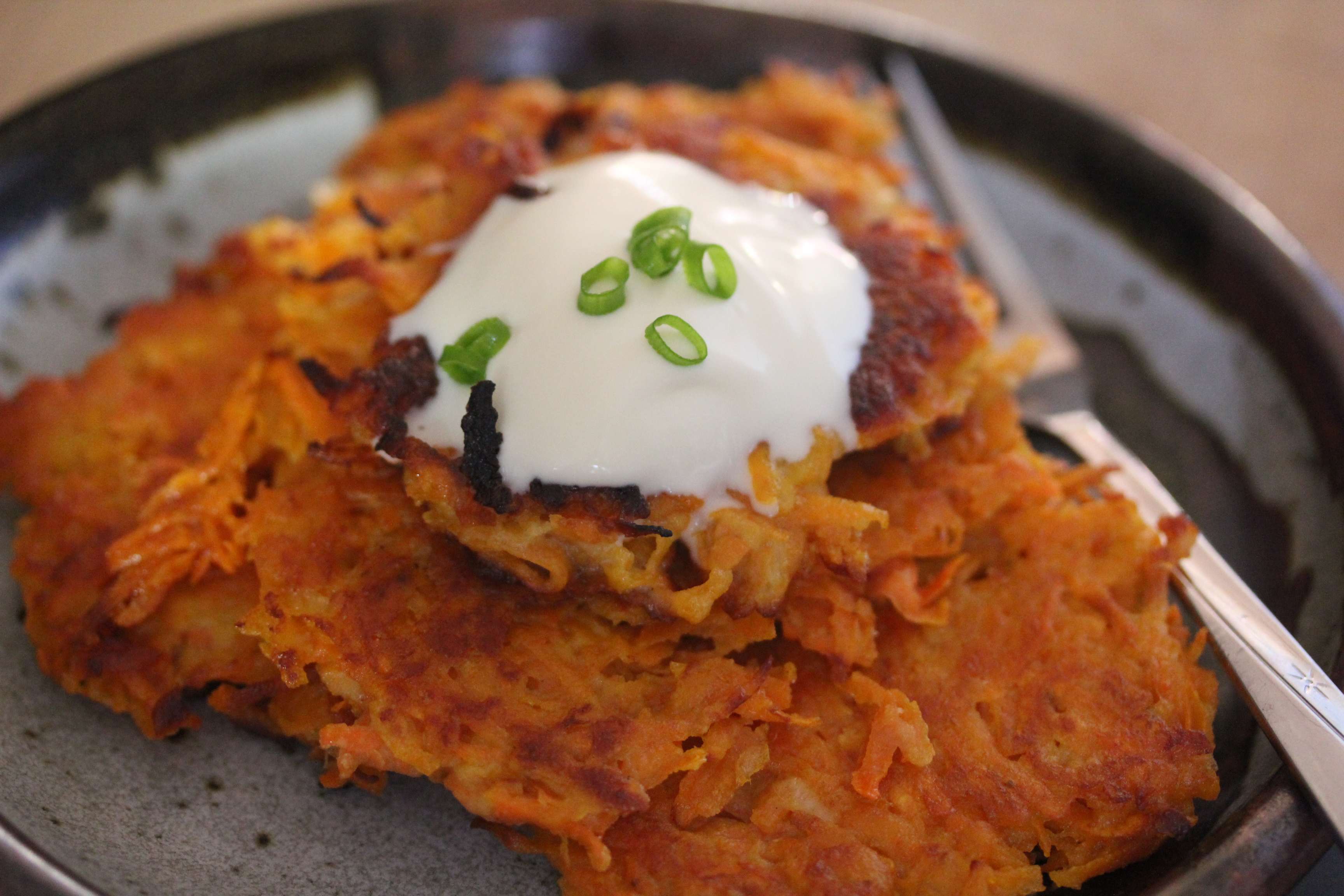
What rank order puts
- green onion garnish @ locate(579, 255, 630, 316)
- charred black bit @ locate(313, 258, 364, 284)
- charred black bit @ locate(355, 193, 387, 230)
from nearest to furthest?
green onion garnish @ locate(579, 255, 630, 316), charred black bit @ locate(313, 258, 364, 284), charred black bit @ locate(355, 193, 387, 230)

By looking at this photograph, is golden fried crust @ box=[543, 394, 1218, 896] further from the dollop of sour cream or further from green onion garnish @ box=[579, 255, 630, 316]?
green onion garnish @ box=[579, 255, 630, 316]

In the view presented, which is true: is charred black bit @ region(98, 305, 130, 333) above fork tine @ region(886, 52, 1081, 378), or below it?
below

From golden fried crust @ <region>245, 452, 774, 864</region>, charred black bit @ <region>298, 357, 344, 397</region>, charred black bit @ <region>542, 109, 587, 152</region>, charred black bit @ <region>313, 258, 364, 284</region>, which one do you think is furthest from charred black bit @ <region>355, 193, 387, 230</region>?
golden fried crust @ <region>245, 452, 774, 864</region>

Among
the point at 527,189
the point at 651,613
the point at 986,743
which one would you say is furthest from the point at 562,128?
the point at 986,743

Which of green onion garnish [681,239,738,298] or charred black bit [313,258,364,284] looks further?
charred black bit [313,258,364,284]

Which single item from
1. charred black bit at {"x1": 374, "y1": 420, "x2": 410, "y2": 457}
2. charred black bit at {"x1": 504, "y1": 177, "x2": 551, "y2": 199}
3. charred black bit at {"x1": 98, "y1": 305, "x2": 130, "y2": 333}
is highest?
charred black bit at {"x1": 504, "y1": 177, "x2": 551, "y2": 199}

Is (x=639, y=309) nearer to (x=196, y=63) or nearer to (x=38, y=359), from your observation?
(x=38, y=359)

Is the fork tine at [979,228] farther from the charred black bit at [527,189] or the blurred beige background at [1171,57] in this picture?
the blurred beige background at [1171,57]

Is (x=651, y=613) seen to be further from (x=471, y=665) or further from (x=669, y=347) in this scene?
(x=669, y=347)
